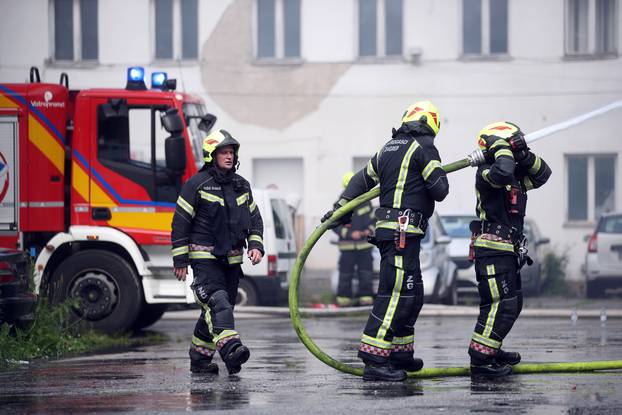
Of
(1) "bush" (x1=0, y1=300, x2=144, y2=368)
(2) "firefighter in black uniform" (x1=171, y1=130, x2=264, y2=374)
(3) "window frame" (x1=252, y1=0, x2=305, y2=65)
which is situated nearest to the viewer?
(2) "firefighter in black uniform" (x1=171, y1=130, x2=264, y2=374)

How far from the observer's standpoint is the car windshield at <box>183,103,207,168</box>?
13.9 meters

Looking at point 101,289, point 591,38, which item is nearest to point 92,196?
point 101,289

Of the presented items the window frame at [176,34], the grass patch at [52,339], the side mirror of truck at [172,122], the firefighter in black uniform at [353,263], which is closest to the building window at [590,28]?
the window frame at [176,34]

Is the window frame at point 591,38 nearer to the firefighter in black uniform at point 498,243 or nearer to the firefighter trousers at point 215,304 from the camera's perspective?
the firefighter in black uniform at point 498,243

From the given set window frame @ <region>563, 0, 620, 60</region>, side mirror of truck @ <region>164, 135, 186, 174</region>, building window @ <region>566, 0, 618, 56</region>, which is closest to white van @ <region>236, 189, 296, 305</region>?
side mirror of truck @ <region>164, 135, 186, 174</region>

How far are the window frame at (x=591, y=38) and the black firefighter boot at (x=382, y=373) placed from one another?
63.9 feet

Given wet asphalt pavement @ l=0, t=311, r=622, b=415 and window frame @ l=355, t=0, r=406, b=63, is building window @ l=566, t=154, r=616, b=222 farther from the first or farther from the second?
wet asphalt pavement @ l=0, t=311, r=622, b=415

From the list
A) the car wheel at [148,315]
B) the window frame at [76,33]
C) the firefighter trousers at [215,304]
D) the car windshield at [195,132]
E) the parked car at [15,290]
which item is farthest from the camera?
the window frame at [76,33]

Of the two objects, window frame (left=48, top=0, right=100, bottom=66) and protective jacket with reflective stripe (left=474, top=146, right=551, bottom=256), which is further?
window frame (left=48, top=0, right=100, bottom=66)

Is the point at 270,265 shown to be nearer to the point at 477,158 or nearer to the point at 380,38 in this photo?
the point at 477,158

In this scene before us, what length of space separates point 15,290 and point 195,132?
3.44 meters

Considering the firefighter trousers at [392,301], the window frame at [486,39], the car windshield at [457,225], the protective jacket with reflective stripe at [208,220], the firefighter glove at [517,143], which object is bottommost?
the car windshield at [457,225]

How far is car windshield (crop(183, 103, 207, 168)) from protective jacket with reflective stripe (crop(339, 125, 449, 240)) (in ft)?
16.2

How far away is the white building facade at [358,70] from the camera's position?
89.4ft
